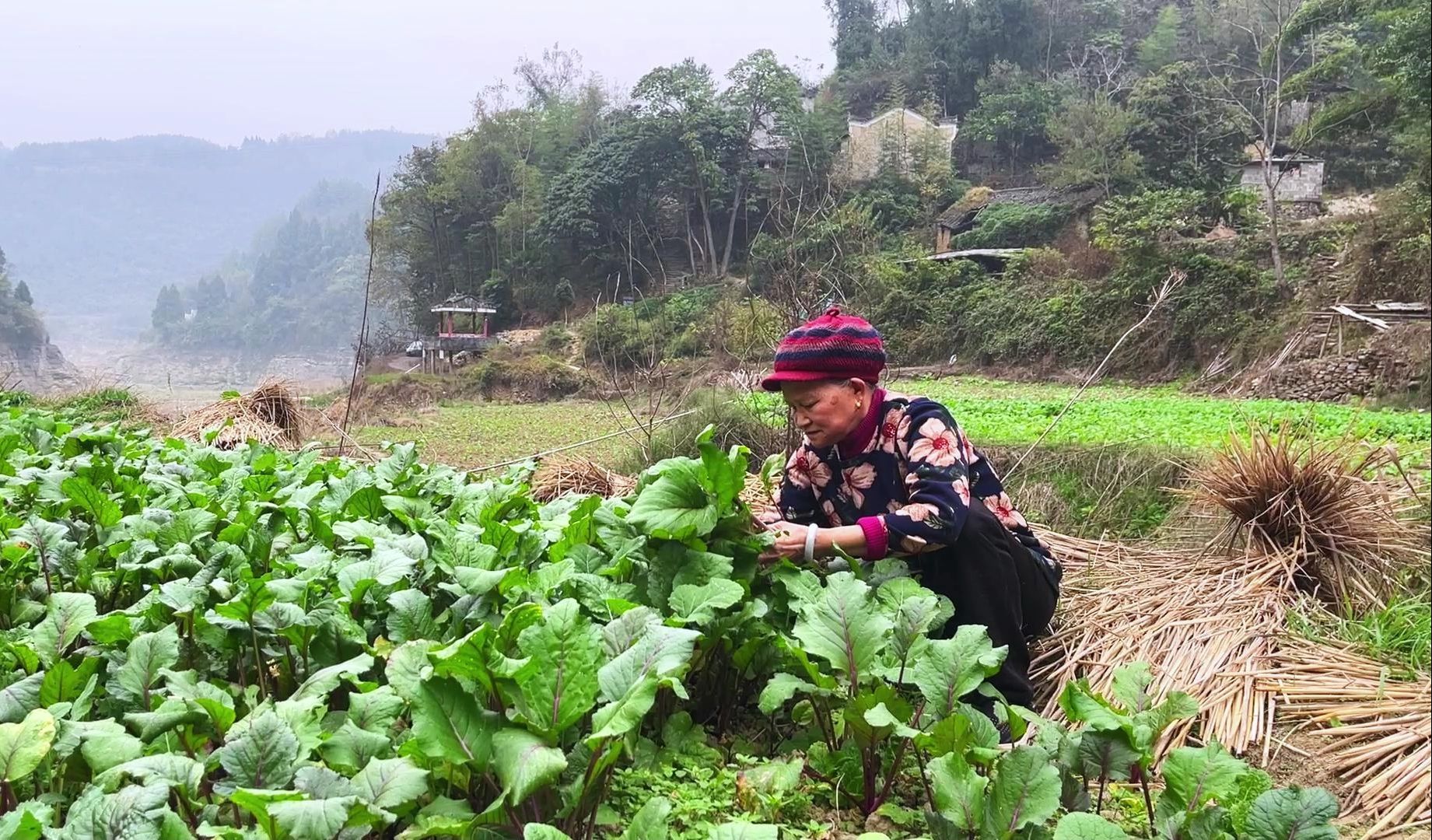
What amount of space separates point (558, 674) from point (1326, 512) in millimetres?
2713

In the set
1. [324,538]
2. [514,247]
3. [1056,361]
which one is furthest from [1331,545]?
[514,247]

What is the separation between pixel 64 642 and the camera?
146 cm

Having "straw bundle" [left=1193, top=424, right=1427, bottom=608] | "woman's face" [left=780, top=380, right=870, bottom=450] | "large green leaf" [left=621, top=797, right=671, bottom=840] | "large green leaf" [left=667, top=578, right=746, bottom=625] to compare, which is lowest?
"straw bundle" [left=1193, top=424, right=1427, bottom=608]

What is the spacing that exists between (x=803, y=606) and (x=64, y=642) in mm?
1204

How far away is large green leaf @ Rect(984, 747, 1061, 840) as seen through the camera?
3.92 ft

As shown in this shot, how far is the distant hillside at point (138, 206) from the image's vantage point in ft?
154

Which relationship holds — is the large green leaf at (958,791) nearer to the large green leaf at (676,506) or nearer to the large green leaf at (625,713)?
the large green leaf at (625,713)

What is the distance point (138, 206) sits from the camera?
6078cm

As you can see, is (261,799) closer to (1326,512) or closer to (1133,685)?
(1133,685)

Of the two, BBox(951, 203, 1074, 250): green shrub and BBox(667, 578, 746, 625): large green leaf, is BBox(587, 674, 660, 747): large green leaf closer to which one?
BBox(667, 578, 746, 625): large green leaf

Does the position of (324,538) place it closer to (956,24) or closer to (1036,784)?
(1036,784)

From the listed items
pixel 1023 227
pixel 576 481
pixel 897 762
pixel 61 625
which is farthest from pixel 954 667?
pixel 1023 227

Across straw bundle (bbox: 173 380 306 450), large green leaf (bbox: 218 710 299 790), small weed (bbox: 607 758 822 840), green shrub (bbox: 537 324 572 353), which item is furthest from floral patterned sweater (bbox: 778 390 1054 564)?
green shrub (bbox: 537 324 572 353)

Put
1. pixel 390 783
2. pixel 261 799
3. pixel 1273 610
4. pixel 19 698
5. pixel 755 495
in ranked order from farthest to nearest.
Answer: pixel 755 495
pixel 1273 610
pixel 19 698
pixel 390 783
pixel 261 799
